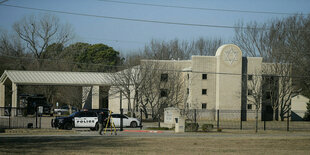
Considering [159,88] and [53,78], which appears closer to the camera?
[159,88]

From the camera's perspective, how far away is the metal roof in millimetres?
52888

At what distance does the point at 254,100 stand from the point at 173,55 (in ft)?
107

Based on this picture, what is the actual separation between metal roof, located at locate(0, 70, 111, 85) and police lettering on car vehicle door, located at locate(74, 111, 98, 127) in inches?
827

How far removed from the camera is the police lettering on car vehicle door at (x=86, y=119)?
109ft

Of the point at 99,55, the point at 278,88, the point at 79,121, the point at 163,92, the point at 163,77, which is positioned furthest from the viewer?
the point at 99,55

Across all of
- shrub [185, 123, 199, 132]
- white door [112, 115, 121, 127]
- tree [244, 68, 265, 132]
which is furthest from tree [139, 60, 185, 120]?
shrub [185, 123, 199, 132]

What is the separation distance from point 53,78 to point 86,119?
22691mm

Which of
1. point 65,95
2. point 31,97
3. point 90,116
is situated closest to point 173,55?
point 65,95

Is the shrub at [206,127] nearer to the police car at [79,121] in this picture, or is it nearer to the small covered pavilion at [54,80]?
the police car at [79,121]

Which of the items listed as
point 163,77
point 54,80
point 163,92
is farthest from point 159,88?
point 54,80

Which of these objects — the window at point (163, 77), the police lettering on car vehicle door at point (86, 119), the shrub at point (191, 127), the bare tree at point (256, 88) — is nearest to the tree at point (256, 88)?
the bare tree at point (256, 88)

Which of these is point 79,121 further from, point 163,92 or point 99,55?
point 99,55

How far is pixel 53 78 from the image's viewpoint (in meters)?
54.4

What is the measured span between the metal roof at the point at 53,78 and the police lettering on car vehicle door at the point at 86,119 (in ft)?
68.9
